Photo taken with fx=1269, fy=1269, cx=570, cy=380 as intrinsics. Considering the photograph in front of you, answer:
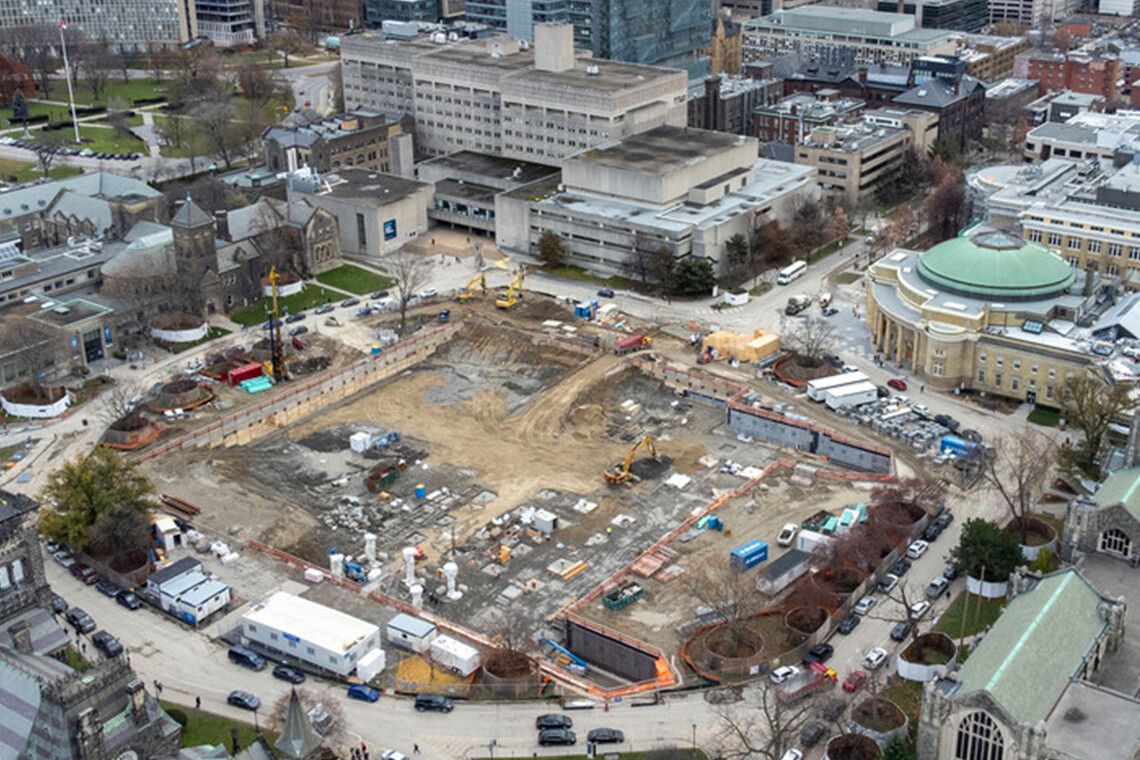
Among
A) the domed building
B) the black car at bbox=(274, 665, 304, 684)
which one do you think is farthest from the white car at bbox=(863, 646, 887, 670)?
the domed building

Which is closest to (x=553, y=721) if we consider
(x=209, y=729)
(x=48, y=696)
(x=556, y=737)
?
(x=556, y=737)

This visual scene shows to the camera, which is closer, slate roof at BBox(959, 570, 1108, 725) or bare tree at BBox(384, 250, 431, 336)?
slate roof at BBox(959, 570, 1108, 725)

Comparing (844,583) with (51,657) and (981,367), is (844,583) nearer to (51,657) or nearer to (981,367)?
(981,367)

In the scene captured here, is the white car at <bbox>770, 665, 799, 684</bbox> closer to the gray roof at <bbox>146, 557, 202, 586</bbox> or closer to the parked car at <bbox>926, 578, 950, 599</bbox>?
the parked car at <bbox>926, 578, 950, 599</bbox>

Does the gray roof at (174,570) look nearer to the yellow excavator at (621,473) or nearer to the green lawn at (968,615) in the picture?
the yellow excavator at (621,473)

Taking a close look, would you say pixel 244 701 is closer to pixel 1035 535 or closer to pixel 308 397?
pixel 308 397

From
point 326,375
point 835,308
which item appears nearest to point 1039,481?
point 835,308

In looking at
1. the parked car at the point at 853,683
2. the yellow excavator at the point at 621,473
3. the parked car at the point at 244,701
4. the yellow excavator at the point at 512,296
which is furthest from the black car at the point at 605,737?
the yellow excavator at the point at 512,296
